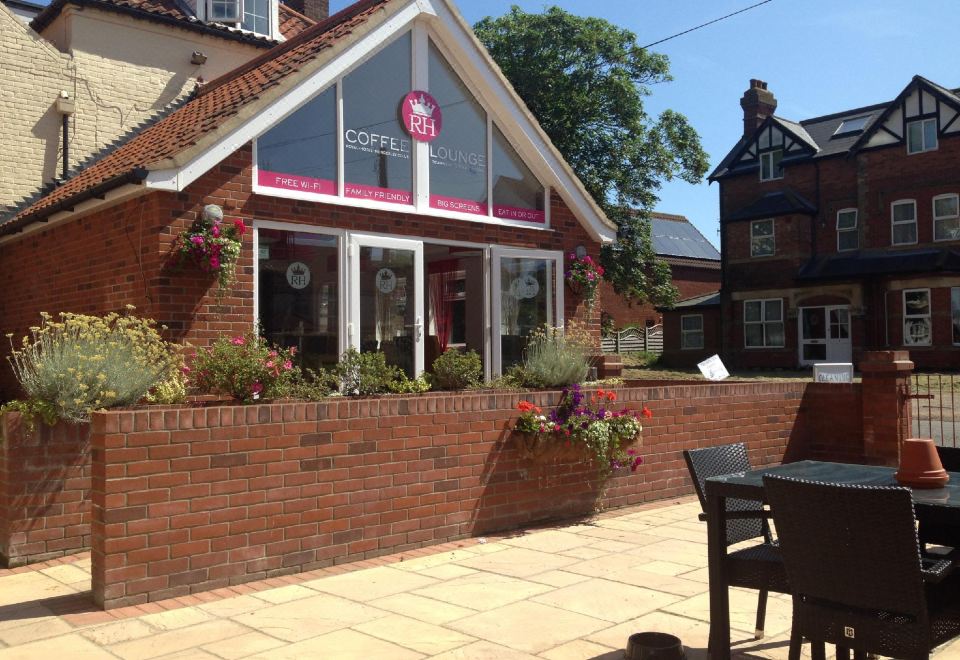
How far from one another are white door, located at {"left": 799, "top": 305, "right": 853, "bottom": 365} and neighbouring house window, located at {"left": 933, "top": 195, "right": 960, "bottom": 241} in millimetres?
3521

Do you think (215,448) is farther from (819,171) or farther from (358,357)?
(819,171)

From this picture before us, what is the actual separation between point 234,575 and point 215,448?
83 cm

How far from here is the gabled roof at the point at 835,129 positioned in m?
27.5

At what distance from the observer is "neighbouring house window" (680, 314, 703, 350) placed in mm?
33281

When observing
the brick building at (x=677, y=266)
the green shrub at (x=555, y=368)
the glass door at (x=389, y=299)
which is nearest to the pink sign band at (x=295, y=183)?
the glass door at (x=389, y=299)

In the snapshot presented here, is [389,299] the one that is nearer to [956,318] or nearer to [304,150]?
[304,150]

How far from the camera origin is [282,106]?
9.19 metres

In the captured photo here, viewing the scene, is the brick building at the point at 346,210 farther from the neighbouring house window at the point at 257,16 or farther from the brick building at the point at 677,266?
the brick building at the point at 677,266

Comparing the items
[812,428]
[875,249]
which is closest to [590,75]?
[875,249]

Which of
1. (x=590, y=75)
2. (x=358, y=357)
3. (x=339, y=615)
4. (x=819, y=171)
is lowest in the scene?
(x=339, y=615)

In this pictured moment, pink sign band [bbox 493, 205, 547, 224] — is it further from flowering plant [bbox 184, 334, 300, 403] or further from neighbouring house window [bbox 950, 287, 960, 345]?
neighbouring house window [bbox 950, 287, 960, 345]

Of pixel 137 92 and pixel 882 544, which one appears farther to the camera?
pixel 137 92

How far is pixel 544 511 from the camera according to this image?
7348 millimetres

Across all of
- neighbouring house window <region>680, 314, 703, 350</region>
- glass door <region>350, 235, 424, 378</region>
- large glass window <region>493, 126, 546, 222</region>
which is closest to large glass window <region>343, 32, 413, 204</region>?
glass door <region>350, 235, 424, 378</region>
